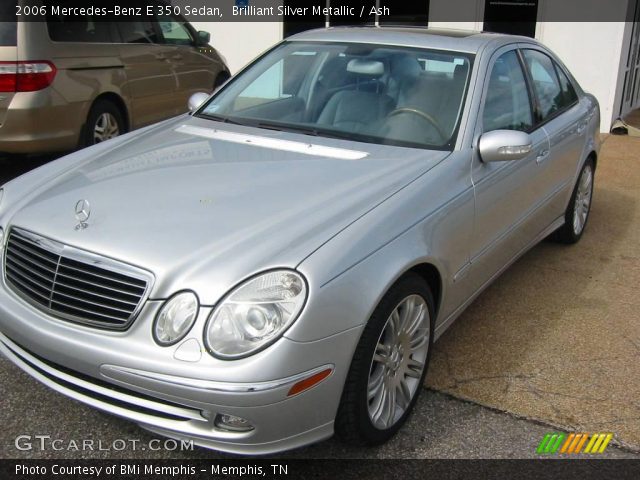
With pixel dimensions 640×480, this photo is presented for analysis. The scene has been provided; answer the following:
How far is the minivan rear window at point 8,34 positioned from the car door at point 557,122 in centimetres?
418

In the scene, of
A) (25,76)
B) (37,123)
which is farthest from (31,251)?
(25,76)

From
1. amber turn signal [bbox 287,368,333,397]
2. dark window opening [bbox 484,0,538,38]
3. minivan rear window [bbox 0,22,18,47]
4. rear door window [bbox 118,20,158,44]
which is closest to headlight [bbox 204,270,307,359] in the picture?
amber turn signal [bbox 287,368,333,397]

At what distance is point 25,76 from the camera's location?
238 inches

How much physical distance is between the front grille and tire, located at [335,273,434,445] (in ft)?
2.72

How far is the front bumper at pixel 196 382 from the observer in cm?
231

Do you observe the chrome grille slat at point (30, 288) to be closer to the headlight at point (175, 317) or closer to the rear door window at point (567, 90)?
the headlight at point (175, 317)

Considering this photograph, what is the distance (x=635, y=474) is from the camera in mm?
2850

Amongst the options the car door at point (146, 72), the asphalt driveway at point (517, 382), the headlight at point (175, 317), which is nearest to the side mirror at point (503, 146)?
the asphalt driveway at point (517, 382)

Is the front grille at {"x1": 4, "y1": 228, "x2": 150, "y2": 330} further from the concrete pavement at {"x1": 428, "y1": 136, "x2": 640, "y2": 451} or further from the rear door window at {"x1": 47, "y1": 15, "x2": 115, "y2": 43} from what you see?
the rear door window at {"x1": 47, "y1": 15, "x2": 115, "y2": 43}

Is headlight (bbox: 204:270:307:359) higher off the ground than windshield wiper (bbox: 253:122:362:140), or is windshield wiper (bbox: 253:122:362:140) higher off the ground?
windshield wiper (bbox: 253:122:362:140)

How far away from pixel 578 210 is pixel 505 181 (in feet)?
6.27

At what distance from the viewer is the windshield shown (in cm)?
362

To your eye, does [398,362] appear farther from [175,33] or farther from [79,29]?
[175,33]

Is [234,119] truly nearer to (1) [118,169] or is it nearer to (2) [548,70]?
(1) [118,169]
